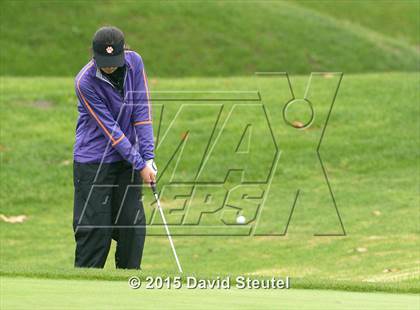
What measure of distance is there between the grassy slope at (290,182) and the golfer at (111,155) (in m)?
3.39

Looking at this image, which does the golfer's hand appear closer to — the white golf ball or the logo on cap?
the logo on cap

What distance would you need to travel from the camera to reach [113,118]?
1005cm

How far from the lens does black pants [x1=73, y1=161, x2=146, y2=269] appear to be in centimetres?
1011

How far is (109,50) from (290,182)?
11.4 meters

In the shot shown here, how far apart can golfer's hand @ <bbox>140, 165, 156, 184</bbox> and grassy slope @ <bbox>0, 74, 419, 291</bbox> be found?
11.3ft

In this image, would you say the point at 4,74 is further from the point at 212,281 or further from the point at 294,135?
the point at 212,281

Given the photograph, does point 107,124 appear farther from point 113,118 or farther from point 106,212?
point 106,212

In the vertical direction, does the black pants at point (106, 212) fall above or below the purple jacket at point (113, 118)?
below

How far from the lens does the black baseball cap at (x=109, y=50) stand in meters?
9.77

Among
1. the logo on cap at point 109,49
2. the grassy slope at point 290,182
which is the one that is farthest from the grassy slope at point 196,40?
the logo on cap at point 109,49

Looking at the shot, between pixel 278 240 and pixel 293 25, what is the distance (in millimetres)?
23943

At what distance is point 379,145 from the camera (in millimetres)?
22516

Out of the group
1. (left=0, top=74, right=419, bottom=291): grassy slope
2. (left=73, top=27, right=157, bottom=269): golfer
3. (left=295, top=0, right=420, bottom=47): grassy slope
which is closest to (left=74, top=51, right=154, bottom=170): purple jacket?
(left=73, top=27, right=157, bottom=269): golfer

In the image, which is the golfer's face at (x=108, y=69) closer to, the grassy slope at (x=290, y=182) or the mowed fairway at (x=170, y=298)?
the mowed fairway at (x=170, y=298)
